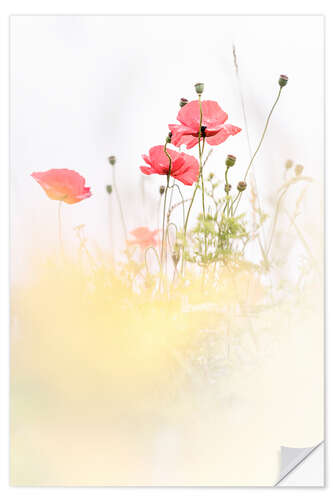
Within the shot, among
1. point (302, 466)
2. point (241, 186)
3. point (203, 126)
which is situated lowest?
point (302, 466)

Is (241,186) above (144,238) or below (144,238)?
above

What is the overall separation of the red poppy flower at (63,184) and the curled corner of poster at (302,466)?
2.89ft

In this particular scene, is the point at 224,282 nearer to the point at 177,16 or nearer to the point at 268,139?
the point at 268,139

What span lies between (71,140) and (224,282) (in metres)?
0.57

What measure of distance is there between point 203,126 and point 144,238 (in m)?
0.34

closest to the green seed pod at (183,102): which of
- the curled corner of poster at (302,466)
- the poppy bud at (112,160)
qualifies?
the poppy bud at (112,160)

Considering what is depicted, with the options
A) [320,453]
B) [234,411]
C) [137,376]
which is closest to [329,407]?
[320,453]

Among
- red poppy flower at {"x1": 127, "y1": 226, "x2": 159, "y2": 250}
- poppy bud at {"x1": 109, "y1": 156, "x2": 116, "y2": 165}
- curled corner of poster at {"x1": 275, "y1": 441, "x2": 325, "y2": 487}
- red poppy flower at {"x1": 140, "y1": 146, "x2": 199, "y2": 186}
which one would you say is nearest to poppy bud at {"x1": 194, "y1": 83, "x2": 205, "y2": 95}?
red poppy flower at {"x1": 140, "y1": 146, "x2": 199, "y2": 186}

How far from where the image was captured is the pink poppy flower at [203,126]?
A: 140 centimetres

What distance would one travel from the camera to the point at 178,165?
1.41 metres

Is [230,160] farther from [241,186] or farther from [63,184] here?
[63,184]

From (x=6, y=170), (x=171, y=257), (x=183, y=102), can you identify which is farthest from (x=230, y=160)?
(x=6, y=170)

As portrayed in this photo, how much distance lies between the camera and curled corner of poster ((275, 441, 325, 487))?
1.42 metres

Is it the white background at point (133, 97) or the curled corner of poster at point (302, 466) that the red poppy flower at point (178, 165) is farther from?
the curled corner of poster at point (302, 466)
